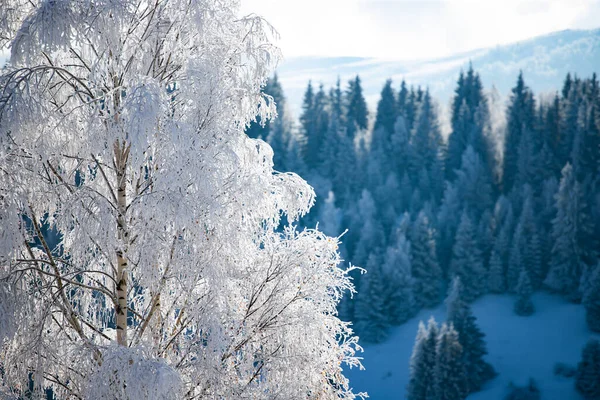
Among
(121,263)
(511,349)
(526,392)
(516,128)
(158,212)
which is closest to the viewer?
(158,212)

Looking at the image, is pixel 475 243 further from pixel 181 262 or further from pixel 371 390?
pixel 181 262

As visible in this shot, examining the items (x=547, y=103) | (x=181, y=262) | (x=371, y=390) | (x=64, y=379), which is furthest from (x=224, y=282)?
(x=547, y=103)

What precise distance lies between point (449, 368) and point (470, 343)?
11.8 feet

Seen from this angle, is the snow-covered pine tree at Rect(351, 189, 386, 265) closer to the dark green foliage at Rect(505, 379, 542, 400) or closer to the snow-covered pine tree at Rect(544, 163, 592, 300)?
the snow-covered pine tree at Rect(544, 163, 592, 300)

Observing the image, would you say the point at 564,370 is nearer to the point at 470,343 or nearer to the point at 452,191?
the point at 470,343

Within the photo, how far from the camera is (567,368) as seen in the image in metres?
45.1

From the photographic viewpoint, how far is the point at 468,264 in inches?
2185

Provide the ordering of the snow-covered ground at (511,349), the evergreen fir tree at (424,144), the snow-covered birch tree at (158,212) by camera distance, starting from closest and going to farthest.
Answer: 1. the snow-covered birch tree at (158,212)
2. the snow-covered ground at (511,349)
3. the evergreen fir tree at (424,144)

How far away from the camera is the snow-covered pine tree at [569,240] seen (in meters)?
52.9

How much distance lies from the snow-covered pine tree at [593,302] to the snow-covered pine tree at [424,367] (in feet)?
52.6

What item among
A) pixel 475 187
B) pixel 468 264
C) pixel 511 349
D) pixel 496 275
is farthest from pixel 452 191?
pixel 511 349

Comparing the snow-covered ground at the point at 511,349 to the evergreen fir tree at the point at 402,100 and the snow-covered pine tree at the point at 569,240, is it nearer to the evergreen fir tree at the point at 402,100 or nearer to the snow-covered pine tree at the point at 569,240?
the snow-covered pine tree at the point at 569,240

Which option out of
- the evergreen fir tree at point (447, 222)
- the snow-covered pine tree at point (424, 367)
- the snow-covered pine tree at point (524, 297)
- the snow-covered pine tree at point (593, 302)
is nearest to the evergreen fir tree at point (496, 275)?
the snow-covered pine tree at point (524, 297)

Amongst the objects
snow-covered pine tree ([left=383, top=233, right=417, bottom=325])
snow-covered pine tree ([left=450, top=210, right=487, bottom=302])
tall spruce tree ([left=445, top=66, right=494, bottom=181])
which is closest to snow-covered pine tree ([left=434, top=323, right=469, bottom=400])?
snow-covered pine tree ([left=383, top=233, right=417, bottom=325])
